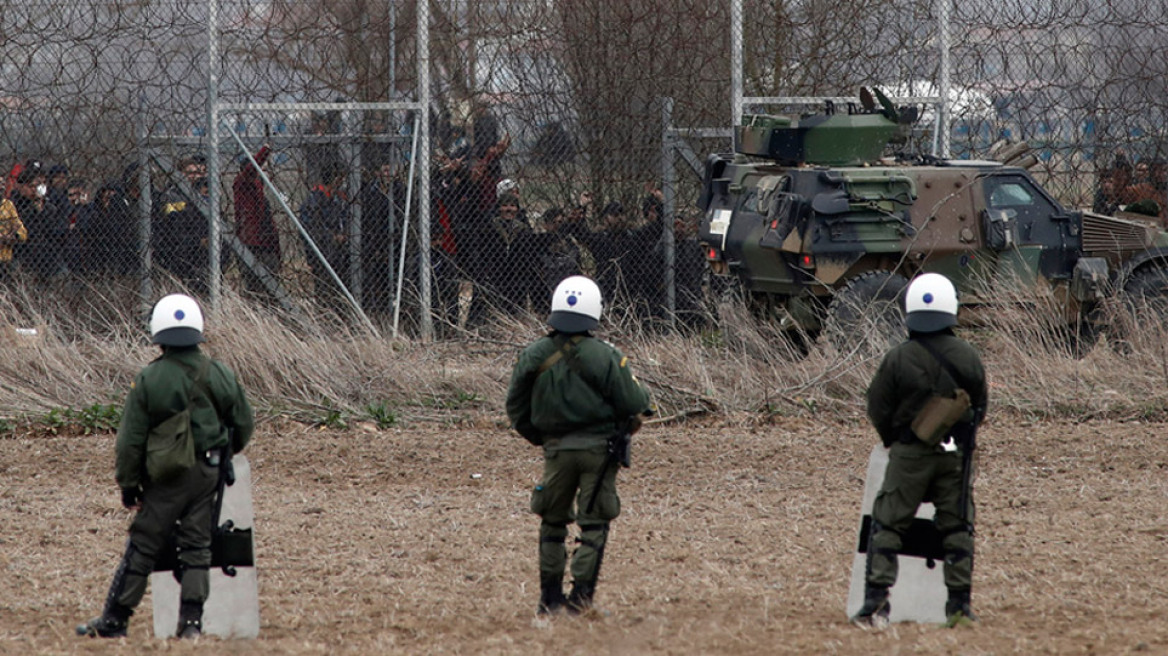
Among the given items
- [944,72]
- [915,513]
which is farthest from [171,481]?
[944,72]

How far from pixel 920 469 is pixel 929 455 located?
0.20 feet

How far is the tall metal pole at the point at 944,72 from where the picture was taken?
40.0 feet

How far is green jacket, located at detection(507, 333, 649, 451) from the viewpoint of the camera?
5.80 metres

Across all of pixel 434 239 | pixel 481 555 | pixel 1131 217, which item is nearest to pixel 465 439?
pixel 481 555

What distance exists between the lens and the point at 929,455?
18.2 ft

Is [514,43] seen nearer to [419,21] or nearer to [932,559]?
[419,21]

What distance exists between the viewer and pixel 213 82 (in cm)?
1173

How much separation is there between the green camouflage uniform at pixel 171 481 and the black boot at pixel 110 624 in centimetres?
3

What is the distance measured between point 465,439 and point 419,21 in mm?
3840

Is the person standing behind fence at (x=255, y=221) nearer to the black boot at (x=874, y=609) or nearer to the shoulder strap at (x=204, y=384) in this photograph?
the shoulder strap at (x=204, y=384)

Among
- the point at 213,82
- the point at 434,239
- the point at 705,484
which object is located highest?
the point at 213,82

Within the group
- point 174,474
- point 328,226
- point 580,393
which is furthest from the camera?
point 328,226

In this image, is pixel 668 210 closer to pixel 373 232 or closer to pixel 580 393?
pixel 373 232

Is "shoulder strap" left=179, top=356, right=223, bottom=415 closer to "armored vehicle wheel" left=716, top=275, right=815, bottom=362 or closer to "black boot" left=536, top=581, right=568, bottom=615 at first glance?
"black boot" left=536, top=581, right=568, bottom=615
